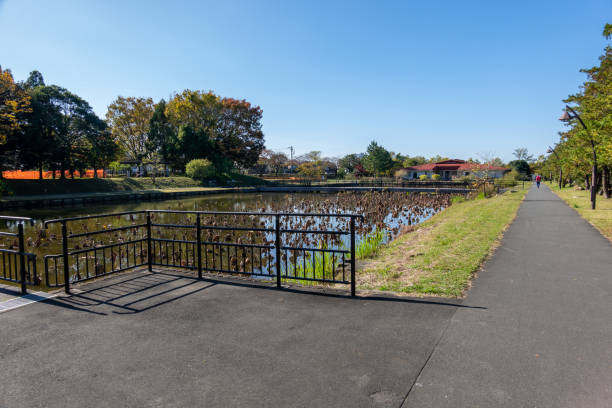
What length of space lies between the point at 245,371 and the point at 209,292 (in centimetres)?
237

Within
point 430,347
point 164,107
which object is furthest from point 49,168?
point 430,347

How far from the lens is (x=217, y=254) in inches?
425

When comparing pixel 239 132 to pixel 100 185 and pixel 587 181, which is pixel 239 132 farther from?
pixel 587 181

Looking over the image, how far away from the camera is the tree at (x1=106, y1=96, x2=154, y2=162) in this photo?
55.0 m

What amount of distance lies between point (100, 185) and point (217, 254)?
32.6m

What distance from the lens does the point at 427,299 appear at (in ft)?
16.2

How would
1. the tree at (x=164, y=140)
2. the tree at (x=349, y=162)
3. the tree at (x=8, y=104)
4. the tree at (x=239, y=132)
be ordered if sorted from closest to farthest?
the tree at (x=8, y=104) < the tree at (x=164, y=140) < the tree at (x=239, y=132) < the tree at (x=349, y=162)

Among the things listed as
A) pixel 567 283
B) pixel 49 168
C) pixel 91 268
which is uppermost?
pixel 49 168

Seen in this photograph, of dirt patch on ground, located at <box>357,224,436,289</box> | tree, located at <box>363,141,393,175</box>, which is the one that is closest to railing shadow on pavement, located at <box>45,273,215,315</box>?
dirt patch on ground, located at <box>357,224,436,289</box>

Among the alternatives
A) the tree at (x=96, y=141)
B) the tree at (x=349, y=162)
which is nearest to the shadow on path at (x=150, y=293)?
the tree at (x=96, y=141)

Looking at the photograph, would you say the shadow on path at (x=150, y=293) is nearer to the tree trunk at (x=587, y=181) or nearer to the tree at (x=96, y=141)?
the tree trunk at (x=587, y=181)

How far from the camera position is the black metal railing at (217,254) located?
543cm

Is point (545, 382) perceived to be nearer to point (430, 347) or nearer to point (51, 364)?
point (430, 347)

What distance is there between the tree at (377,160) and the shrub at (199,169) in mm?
40198
